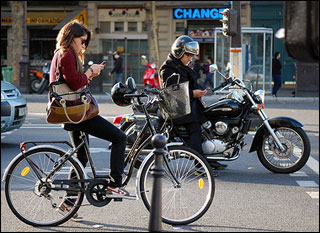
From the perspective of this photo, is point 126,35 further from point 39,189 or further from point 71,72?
point 71,72

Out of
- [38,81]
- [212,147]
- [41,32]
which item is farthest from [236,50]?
[41,32]

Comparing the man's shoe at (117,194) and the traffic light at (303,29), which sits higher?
the traffic light at (303,29)

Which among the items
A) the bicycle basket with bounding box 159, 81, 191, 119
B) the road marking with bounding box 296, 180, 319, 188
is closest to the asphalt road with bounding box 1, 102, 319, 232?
the road marking with bounding box 296, 180, 319, 188

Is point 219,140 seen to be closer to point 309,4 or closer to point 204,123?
point 204,123

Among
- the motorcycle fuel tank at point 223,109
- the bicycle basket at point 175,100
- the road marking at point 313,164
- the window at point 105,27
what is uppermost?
the window at point 105,27

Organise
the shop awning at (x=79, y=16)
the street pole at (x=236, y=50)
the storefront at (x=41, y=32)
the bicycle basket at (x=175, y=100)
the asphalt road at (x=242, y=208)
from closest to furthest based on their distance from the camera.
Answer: the asphalt road at (x=242, y=208)
the bicycle basket at (x=175, y=100)
the street pole at (x=236, y=50)
the shop awning at (x=79, y=16)
the storefront at (x=41, y=32)

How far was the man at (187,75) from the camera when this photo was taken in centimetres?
798

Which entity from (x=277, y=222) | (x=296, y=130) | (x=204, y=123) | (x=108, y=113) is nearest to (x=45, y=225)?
(x=277, y=222)

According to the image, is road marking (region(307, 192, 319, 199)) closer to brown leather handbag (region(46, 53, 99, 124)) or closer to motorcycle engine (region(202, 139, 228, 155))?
motorcycle engine (region(202, 139, 228, 155))

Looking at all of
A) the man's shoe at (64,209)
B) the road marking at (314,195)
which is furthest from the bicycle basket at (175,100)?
the road marking at (314,195)

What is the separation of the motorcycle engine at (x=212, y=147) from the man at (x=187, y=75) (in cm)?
18

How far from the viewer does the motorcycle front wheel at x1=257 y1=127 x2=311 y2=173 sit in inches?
339

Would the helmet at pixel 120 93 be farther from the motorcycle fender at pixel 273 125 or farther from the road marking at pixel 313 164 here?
the road marking at pixel 313 164

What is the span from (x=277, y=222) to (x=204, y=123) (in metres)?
2.53
